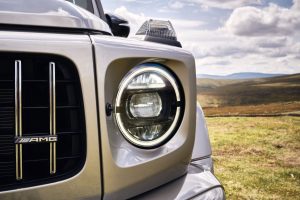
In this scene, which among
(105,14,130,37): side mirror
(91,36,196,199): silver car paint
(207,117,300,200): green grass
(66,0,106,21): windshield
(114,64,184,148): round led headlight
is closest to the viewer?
(91,36,196,199): silver car paint

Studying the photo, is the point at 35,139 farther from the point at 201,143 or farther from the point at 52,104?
the point at 201,143

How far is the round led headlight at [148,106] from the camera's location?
1.51 meters

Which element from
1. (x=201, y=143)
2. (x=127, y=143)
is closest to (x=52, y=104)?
(x=127, y=143)

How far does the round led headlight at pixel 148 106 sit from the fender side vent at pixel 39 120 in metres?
0.20

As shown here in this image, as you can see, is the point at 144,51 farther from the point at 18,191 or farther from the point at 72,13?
the point at 18,191

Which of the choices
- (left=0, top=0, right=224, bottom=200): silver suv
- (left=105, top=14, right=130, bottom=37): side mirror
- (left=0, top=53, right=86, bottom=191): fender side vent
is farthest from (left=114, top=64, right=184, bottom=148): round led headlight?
(left=105, top=14, right=130, bottom=37): side mirror

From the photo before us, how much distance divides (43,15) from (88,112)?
0.47 meters

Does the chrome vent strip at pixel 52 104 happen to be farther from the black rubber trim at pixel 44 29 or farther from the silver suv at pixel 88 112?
the black rubber trim at pixel 44 29

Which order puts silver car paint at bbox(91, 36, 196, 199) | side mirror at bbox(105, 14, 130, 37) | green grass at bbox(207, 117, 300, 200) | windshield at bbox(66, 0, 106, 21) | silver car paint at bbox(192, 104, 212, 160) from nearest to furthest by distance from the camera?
silver car paint at bbox(91, 36, 196, 199)
silver car paint at bbox(192, 104, 212, 160)
windshield at bbox(66, 0, 106, 21)
side mirror at bbox(105, 14, 130, 37)
green grass at bbox(207, 117, 300, 200)

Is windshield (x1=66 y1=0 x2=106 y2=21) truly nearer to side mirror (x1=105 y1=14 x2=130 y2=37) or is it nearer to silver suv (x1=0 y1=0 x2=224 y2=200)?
side mirror (x1=105 y1=14 x2=130 y2=37)

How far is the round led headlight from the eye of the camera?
1.51 m

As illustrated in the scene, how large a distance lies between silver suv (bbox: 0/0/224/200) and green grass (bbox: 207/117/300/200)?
12.3 ft

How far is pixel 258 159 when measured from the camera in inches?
318

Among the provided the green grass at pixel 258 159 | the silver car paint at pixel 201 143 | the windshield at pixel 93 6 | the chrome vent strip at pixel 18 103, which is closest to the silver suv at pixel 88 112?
the chrome vent strip at pixel 18 103
